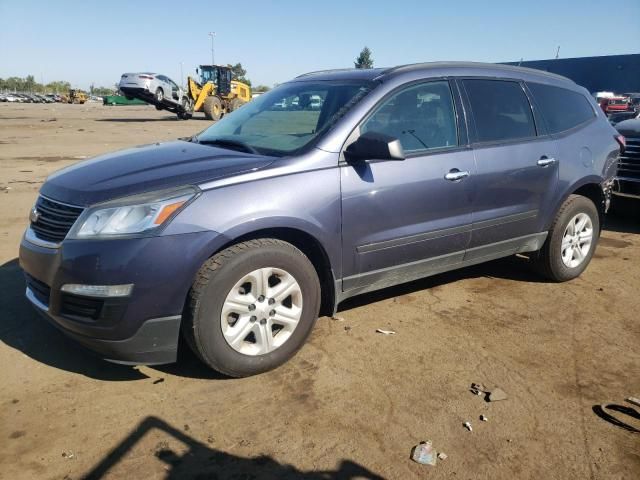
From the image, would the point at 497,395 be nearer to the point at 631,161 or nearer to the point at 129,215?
the point at 129,215

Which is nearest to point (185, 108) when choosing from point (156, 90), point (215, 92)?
point (215, 92)

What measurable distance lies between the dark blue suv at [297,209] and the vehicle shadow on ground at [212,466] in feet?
1.72

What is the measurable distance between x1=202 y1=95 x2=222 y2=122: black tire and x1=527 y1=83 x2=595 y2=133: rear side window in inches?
964

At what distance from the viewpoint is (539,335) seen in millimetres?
3646

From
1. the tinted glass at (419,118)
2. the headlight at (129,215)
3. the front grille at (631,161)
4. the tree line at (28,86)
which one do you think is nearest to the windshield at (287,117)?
the tinted glass at (419,118)

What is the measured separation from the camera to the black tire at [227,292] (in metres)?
2.75

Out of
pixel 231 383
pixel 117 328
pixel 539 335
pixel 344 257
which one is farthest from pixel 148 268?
pixel 539 335

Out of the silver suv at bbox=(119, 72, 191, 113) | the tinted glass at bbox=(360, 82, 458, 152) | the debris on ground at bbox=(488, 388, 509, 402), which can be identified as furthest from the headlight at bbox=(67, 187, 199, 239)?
the silver suv at bbox=(119, 72, 191, 113)

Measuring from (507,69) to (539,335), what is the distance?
219cm

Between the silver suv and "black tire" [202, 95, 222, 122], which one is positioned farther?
"black tire" [202, 95, 222, 122]

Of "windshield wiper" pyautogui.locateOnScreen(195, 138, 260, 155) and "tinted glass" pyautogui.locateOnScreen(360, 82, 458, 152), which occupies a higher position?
"tinted glass" pyautogui.locateOnScreen(360, 82, 458, 152)

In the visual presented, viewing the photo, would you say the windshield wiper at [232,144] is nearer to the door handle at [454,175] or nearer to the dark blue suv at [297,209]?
the dark blue suv at [297,209]

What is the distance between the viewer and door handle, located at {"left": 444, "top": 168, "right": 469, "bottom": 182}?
3.58 metres

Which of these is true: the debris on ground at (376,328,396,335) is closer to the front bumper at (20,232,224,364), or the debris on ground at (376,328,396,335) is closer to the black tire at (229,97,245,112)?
the front bumper at (20,232,224,364)
